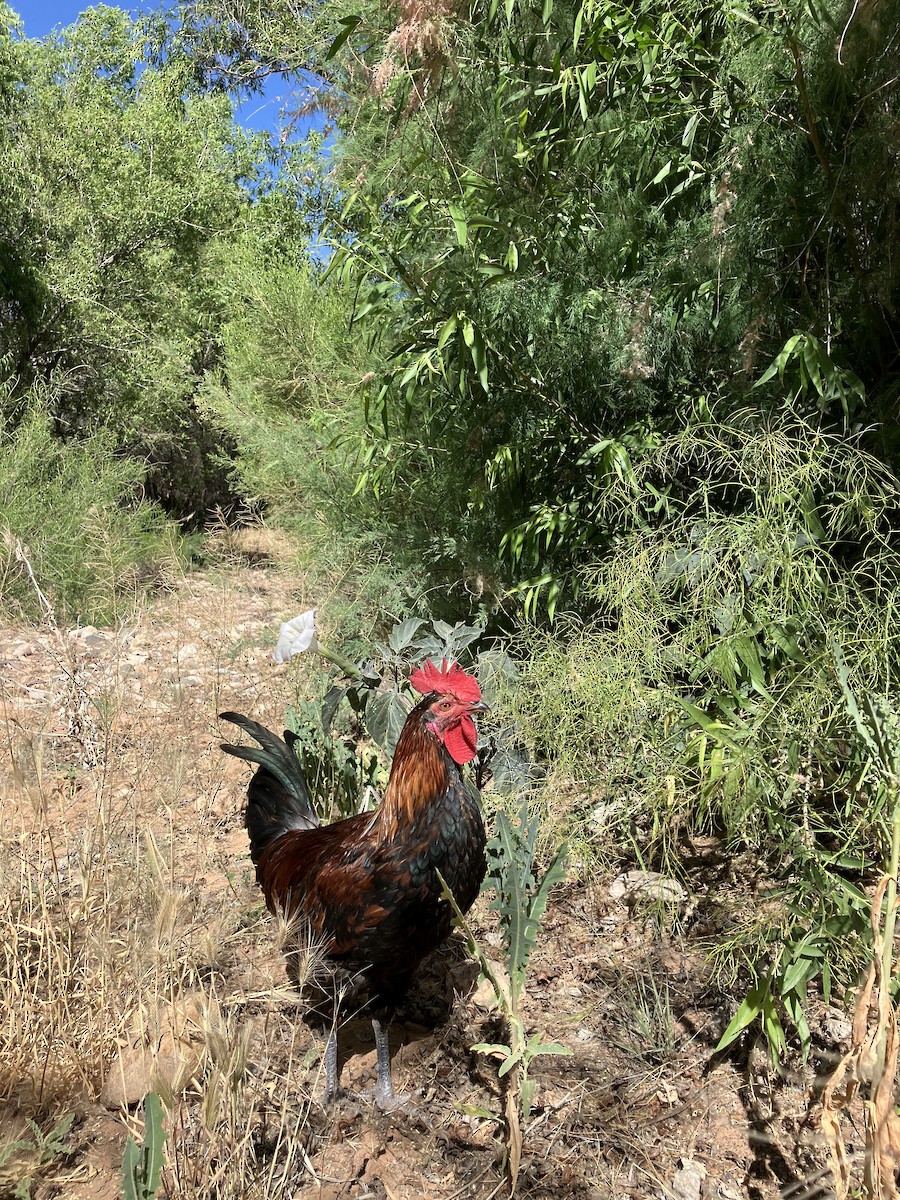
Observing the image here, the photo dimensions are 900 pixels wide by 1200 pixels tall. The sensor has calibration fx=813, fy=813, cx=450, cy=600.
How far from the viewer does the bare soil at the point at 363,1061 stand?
170cm

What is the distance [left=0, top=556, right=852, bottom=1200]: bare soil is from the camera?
1.70m

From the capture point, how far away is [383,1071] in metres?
2.16

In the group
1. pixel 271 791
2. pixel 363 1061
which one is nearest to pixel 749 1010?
pixel 363 1061

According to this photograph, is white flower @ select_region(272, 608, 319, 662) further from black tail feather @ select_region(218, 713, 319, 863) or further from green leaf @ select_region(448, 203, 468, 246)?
green leaf @ select_region(448, 203, 468, 246)

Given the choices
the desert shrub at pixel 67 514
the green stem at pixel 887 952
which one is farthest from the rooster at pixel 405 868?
the desert shrub at pixel 67 514

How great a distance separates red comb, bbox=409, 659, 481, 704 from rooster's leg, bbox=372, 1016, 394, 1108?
91 centimetres

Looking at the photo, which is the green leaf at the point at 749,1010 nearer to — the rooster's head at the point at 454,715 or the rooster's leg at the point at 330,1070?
the rooster's head at the point at 454,715

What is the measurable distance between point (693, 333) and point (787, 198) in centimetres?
52

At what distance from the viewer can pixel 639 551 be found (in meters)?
2.64

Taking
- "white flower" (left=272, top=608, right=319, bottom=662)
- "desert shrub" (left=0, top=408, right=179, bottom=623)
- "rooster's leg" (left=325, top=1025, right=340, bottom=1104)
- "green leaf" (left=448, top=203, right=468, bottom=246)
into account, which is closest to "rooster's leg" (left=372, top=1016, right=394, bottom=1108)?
"rooster's leg" (left=325, top=1025, right=340, bottom=1104)

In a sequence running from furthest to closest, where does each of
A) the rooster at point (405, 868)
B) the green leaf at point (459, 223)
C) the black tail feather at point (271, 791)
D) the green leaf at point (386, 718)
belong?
the green leaf at point (386, 718), the black tail feather at point (271, 791), the green leaf at point (459, 223), the rooster at point (405, 868)

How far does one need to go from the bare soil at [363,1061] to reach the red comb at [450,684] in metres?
0.70

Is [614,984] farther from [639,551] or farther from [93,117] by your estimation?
[93,117]

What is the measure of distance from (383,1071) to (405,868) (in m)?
0.59
